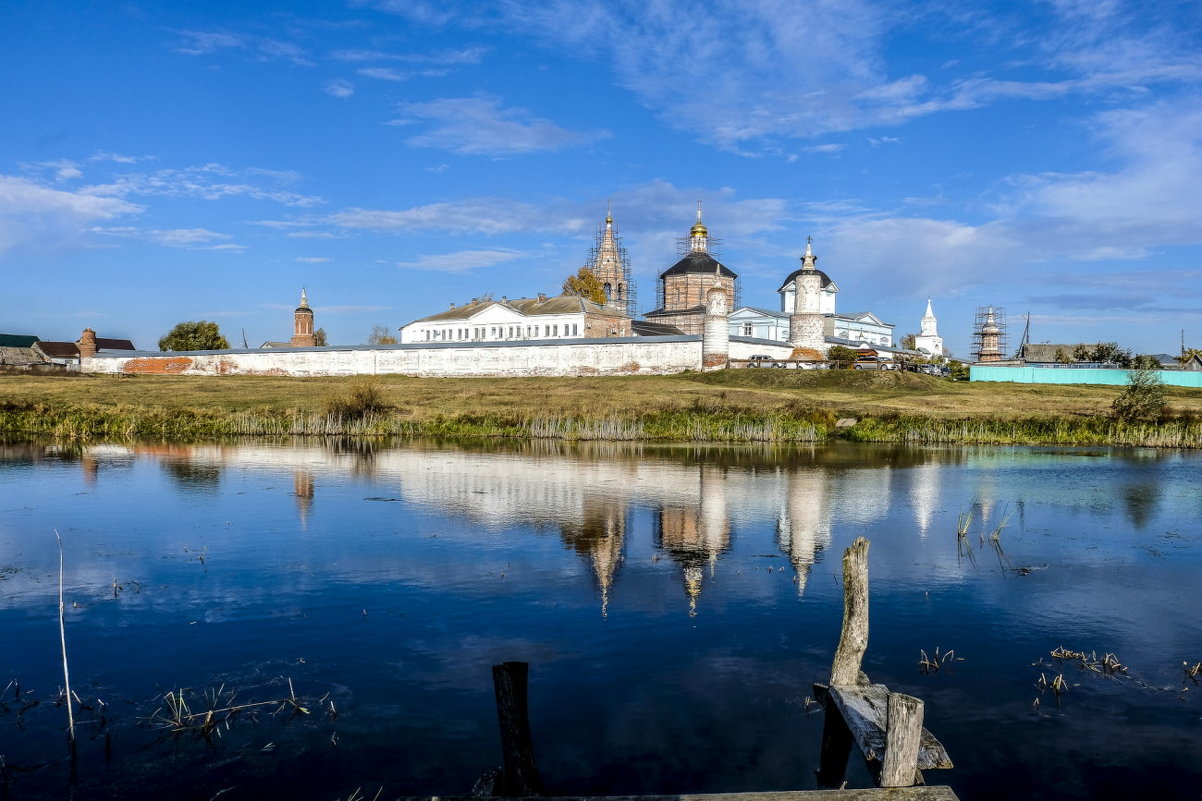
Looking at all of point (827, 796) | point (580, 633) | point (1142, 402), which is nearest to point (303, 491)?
point (580, 633)

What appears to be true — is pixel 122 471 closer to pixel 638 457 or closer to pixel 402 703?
pixel 638 457

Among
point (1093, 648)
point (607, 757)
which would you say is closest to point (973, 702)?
point (1093, 648)

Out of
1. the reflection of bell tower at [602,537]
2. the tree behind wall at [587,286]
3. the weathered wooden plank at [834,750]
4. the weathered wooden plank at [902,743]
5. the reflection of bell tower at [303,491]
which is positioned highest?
the tree behind wall at [587,286]

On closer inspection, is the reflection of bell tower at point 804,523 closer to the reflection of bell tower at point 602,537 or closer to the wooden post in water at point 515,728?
the reflection of bell tower at point 602,537

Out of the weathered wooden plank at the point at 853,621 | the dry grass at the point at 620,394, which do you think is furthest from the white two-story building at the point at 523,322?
the weathered wooden plank at the point at 853,621

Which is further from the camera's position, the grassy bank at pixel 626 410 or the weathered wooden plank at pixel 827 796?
the grassy bank at pixel 626 410

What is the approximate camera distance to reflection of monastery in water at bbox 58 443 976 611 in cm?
1316

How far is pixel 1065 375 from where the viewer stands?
4984cm

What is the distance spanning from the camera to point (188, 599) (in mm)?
9977

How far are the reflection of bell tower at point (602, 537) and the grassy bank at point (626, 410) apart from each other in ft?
47.8

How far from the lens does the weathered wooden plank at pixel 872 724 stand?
17.1ft

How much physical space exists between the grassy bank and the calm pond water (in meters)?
13.5

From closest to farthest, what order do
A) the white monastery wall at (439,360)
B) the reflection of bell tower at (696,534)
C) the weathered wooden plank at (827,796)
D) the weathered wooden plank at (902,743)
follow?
the weathered wooden plank at (827,796)
the weathered wooden plank at (902,743)
the reflection of bell tower at (696,534)
the white monastery wall at (439,360)

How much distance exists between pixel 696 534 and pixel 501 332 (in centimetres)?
5038
